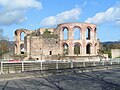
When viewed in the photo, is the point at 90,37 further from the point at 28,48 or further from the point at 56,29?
the point at 28,48

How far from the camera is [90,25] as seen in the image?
84688 mm

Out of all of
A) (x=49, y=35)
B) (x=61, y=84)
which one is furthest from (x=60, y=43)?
(x=61, y=84)

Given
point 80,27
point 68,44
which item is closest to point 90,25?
point 80,27

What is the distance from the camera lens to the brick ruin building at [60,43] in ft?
253

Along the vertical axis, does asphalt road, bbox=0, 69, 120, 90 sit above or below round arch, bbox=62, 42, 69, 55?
below

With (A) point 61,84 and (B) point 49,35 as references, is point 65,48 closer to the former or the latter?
(B) point 49,35

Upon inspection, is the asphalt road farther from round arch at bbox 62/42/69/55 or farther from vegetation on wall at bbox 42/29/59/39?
round arch at bbox 62/42/69/55

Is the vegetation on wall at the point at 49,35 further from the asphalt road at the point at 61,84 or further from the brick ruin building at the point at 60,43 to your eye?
the asphalt road at the point at 61,84

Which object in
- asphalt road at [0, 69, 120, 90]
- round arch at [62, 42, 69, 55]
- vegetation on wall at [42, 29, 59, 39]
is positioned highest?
vegetation on wall at [42, 29, 59, 39]

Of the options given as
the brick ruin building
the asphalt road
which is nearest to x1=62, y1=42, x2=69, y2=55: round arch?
the brick ruin building

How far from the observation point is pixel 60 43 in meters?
82.6

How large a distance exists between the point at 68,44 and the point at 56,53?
541cm

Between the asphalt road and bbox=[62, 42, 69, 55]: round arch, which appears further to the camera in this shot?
bbox=[62, 42, 69, 55]: round arch

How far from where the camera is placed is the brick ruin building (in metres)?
77.2
